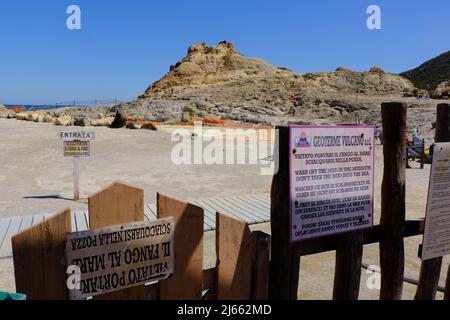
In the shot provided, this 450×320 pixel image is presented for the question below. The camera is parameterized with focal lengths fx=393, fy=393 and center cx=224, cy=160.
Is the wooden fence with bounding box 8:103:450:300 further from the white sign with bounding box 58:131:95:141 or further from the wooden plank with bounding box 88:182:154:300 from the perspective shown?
the white sign with bounding box 58:131:95:141

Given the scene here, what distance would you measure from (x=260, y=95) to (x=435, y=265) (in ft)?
187

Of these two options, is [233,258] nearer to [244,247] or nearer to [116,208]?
[244,247]

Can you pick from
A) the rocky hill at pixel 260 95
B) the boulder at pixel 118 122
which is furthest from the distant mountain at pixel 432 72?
the boulder at pixel 118 122

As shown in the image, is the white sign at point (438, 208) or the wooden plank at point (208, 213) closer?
the white sign at point (438, 208)

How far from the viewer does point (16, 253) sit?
162 centimetres

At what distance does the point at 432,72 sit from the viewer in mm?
103750

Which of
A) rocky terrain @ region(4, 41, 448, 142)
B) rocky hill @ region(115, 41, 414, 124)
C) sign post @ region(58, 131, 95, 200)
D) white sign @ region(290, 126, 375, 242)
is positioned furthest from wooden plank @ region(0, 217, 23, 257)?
rocky hill @ region(115, 41, 414, 124)

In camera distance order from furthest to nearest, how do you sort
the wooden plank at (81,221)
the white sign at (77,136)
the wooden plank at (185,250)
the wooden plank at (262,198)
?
the white sign at (77,136), the wooden plank at (262,198), the wooden plank at (81,221), the wooden plank at (185,250)

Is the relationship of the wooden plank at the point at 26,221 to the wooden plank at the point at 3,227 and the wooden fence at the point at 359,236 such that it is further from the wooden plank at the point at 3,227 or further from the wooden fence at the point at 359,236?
the wooden fence at the point at 359,236

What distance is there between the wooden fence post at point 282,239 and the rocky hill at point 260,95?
3648 centimetres

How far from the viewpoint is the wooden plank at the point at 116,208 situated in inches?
69.8

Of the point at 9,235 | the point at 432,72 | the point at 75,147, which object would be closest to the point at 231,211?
the point at 9,235
